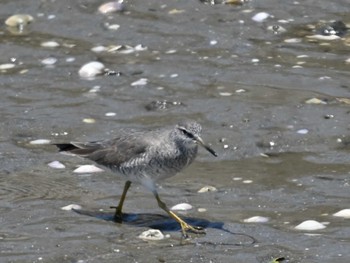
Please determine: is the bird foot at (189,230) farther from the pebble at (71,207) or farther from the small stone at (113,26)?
the small stone at (113,26)

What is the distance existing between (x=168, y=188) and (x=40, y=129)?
1.88 metres

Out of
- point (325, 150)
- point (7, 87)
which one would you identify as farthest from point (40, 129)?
point (325, 150)

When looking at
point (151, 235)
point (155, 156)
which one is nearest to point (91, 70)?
point (155, 156)

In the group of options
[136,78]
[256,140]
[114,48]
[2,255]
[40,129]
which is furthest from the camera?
[114,48]

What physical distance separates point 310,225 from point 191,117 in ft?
9.02

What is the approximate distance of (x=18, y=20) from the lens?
509 inches

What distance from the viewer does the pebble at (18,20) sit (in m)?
12.9

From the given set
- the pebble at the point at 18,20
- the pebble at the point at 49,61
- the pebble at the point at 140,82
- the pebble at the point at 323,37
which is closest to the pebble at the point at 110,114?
the pebble at the point at 140,82

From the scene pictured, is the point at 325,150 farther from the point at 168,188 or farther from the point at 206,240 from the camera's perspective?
the point at 206,240

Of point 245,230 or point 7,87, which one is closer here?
point 245,230

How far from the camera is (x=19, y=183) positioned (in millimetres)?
8719

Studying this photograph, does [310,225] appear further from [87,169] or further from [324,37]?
[324,37]

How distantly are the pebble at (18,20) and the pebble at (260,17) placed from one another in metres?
2.69

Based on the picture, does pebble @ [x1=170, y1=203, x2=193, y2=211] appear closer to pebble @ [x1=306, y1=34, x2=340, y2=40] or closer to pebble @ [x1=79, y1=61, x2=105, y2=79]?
pebble @ [x1=79, y1=61, x2=105, y2=79]
